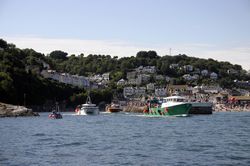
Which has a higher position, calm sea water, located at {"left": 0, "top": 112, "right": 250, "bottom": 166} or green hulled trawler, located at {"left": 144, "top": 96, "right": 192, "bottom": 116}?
green hulled trawler, located at {"left": 144, "top": 96, "right": 192, "bottom": 116}

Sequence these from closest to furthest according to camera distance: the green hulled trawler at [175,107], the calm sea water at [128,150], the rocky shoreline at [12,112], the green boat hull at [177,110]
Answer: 1. the calm sea water at [128,150]
2. the green hulled trawler at [175,107]
3. the green boat hull at [177,110]
4. the rocky shoreline at [12,112]

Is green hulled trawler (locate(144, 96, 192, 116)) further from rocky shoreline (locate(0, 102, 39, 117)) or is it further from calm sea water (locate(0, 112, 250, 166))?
calm sea water (locate(0, 112, 250, 166))

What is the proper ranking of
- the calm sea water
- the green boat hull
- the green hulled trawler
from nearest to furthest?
the calm sea water → the green hulled trawler → the green boat hull

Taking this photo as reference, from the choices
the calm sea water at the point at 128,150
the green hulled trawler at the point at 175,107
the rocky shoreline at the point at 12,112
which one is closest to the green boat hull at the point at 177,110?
the green hulled trawler at the point at 175,107

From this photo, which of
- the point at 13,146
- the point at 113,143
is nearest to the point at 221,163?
the point at 113,143

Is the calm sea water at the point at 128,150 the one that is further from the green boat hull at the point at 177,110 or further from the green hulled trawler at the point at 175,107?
the green boat hull at the point at 177,110

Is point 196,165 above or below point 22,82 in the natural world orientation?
below

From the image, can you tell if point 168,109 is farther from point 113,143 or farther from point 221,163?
point 221,163

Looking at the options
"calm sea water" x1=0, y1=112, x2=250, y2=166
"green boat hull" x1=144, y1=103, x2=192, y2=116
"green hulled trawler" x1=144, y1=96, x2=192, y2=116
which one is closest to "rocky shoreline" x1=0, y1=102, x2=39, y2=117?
"green hulled trawler" x1=144, y1=96, x2=192, y2=116

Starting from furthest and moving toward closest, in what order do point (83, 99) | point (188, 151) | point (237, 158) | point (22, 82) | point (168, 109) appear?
1. point (83, 99)
2. point (22, 82)
3. point (168, 109)
4. point (188, 151)
5. point (237, 158)

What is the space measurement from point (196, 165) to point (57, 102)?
152531 mm

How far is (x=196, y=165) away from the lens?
33.7 metres

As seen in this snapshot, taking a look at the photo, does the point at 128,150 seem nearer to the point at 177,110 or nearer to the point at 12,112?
the point at 177,110

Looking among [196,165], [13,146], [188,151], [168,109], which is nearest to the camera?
[196,165]
